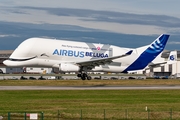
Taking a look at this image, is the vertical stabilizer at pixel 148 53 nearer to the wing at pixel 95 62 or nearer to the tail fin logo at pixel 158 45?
the tail fin logo at pixel 158 45

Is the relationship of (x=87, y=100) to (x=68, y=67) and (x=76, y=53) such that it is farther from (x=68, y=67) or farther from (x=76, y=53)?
(x=76, y=53)

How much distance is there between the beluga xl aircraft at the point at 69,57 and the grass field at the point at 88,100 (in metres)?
9.58

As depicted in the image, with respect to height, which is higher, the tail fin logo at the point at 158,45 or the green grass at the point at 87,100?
the tail fin logo at the point at 158,45

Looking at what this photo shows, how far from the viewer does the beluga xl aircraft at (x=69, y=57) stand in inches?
2537

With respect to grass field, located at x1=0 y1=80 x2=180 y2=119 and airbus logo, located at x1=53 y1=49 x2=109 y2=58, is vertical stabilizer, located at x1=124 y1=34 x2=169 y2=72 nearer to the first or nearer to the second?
airbus logo, located at x1=53 y1=49 x2=109 y2=58

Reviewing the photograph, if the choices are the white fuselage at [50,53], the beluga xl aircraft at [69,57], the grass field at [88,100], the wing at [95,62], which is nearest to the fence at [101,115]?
the grass field at [88,100]

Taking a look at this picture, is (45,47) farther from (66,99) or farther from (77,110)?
(77,110)

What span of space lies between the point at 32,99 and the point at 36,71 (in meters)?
83.9

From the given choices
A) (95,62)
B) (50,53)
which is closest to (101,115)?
(95,62)

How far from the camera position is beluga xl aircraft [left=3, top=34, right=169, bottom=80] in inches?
2537

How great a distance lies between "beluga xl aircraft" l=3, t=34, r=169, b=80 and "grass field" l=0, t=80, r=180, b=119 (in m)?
9.58

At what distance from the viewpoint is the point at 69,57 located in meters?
66.3

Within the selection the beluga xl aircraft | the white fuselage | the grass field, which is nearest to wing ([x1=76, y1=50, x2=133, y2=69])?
the beluga xl aircraft

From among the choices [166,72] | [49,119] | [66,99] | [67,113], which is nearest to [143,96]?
[66,99]
